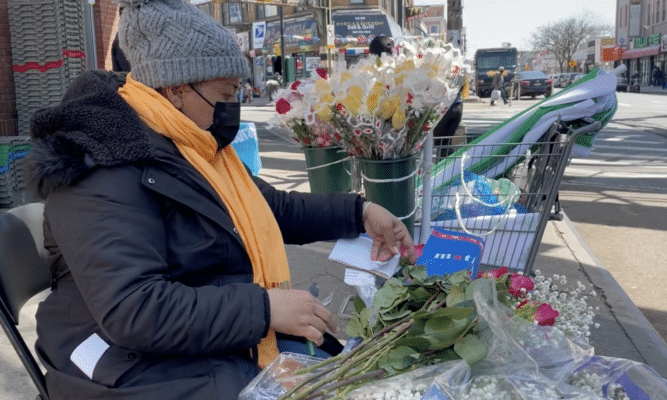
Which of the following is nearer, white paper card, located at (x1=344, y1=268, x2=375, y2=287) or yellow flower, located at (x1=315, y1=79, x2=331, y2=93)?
white paper card, located at (x1=344, y1=268, x2=375, y2=287)

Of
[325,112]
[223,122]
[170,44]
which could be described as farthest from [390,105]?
[170,44]

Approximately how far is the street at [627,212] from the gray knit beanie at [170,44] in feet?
10.8

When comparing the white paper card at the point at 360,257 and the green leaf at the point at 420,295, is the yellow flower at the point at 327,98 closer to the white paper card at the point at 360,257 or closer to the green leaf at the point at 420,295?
the white paper card at the point at 360,257

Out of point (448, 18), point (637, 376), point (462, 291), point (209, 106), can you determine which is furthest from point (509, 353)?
point (448, 18)

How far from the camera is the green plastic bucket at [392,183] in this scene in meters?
2.89

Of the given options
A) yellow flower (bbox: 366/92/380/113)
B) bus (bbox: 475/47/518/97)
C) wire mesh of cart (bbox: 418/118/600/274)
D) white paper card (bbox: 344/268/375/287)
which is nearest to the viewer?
white paper card (bbox: 344/268/375/287)

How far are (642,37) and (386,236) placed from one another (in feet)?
247

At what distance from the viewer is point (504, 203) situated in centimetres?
332

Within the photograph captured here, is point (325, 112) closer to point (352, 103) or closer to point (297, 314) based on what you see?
point (352, 103)

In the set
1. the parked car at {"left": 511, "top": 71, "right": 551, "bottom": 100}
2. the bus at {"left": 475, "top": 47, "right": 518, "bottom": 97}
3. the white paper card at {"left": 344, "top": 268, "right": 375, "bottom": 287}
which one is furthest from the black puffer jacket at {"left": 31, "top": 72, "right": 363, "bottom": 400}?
the bus at {"left": 475, "top": 47, "right": 518, "bottom": 97}

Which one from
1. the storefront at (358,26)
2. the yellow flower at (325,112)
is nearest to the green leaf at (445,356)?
the yellow flower at (325,112)

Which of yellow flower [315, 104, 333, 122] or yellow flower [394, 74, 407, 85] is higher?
yellow flower [394, 74, 407, 85]

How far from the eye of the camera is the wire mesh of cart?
3150 mm

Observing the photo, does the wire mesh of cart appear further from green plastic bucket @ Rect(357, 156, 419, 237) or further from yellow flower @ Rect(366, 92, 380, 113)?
yellow flower @ Rect(366, 92, 380, 113)
